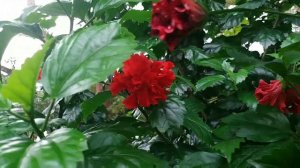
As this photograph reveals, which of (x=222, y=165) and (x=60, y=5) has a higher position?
(x=60, y=5)

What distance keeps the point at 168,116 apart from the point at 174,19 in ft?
0.97

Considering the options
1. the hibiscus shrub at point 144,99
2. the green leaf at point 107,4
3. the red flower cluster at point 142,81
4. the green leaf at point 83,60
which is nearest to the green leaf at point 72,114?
the hibiscus shrub at point 144,99

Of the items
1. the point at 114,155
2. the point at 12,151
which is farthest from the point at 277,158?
the point at 12,151

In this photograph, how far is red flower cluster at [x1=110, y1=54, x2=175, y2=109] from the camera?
30.5 inches

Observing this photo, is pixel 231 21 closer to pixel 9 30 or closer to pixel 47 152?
pixel 9 30

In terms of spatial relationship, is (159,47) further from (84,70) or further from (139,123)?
(84,70)

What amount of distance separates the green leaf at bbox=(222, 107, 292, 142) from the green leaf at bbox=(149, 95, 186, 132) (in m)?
0.10

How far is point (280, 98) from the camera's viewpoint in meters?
0.71

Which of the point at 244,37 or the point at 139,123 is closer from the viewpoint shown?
the point at 139,123

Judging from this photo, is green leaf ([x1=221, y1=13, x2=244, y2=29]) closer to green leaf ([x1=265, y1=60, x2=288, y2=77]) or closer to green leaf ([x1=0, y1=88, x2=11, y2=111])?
green leaf ([x1=265, y1=60, x2=288, y2=77])

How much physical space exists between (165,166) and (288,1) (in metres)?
0.81

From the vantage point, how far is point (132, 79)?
78 cm

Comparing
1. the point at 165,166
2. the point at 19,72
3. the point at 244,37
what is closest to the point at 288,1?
the point at 244,37

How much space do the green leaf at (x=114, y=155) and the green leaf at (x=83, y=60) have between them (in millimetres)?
109
